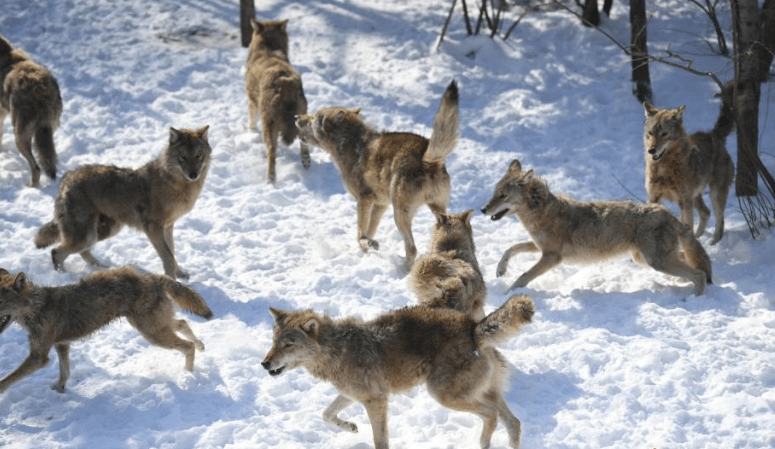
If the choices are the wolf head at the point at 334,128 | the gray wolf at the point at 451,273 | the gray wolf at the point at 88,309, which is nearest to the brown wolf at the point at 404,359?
the gray wolf at the point at 451,273

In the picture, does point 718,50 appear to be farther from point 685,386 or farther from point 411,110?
point 685,386

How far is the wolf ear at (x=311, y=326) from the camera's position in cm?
712

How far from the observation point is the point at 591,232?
1018 centimetres

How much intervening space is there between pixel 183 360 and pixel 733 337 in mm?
5460

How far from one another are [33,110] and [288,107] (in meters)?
3.63

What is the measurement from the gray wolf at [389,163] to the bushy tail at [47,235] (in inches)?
144

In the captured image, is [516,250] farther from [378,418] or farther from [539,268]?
[378,418]

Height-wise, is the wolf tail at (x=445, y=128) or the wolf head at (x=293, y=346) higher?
the wolf tail at (x=445, y=128)

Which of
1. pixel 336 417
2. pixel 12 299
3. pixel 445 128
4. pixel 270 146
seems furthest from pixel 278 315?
pixel 270 146

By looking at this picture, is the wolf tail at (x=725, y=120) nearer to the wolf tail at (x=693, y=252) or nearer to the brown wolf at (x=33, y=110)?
the wolf tail at (x=693, y=252)

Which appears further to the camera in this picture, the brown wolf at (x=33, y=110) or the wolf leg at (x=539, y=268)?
the brown wolf at (x=33, y=110)

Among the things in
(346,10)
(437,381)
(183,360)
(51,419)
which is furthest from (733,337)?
(346,10)

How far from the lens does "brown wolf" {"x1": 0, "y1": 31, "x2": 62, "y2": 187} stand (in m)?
12.4

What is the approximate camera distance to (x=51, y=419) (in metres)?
7.62
